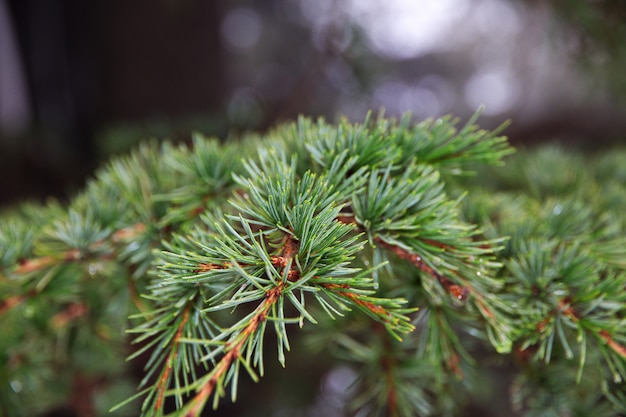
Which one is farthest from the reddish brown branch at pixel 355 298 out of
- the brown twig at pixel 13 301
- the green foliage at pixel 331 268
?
the brown twig at pixel 13 301

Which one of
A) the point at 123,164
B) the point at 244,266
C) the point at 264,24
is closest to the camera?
the point at 244,266

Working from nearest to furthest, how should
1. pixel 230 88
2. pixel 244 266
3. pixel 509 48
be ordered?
pixel 244 266 → pixel 230 88 → pixel 509 48

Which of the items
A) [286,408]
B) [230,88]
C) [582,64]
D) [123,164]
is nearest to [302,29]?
[230,88]

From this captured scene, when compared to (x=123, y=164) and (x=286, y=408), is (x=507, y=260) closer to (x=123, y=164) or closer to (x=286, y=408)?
(x=123, y=164)

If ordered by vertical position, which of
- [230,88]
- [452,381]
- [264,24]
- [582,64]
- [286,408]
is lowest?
[286,408]

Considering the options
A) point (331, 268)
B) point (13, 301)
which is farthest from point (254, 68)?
→ point (331, 268)

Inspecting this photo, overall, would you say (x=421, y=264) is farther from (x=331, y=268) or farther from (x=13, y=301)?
(x=13, y=301)

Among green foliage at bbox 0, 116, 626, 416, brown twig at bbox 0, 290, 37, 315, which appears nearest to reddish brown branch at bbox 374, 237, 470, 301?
green foliage at bbox 0, 116, 626, 416

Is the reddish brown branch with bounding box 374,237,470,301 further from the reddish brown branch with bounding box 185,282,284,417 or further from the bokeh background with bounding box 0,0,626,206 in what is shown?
the bokeh background with bounding box 0,0,626,206
